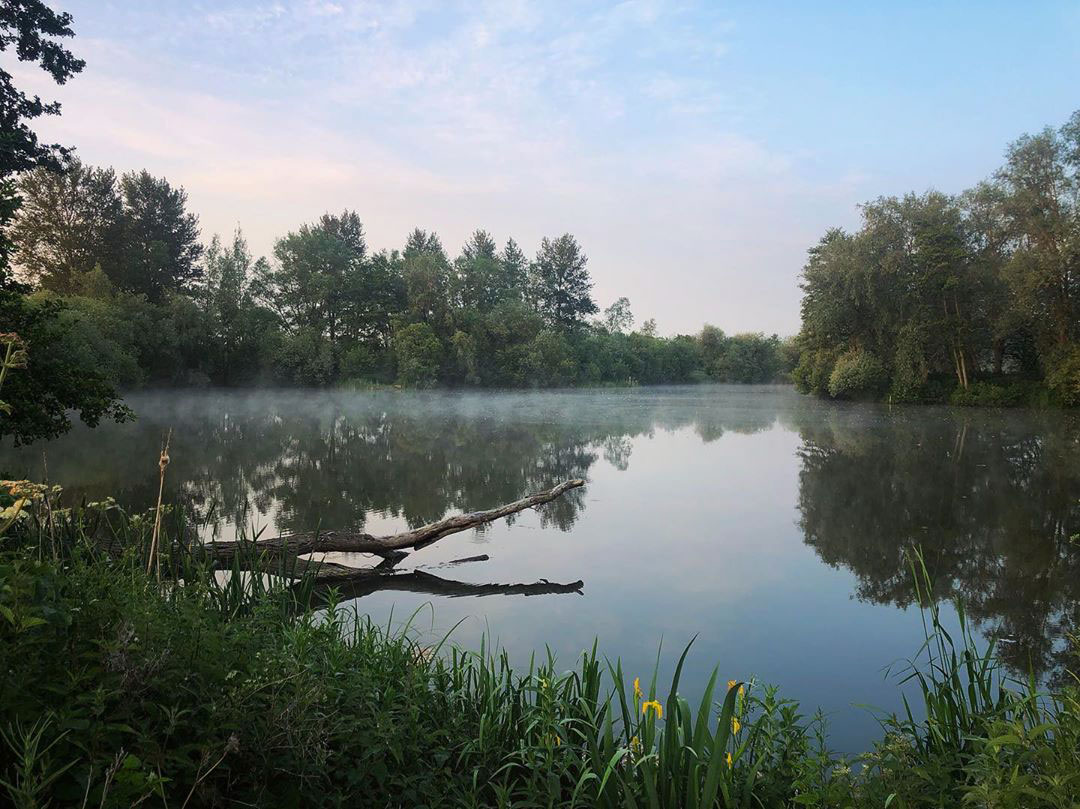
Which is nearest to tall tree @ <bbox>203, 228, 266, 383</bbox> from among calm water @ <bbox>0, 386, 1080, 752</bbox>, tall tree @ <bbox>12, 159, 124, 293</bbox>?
tall tree @ <bbox>12, 159, 124, 293</bbox>

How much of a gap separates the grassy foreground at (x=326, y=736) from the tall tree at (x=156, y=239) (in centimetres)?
4056

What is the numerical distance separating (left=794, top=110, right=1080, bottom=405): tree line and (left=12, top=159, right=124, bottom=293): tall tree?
3859cm

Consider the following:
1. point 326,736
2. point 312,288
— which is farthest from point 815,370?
point 326,736

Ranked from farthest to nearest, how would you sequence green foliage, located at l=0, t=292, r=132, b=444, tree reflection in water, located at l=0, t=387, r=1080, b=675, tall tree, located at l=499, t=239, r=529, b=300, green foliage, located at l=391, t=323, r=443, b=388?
tall tree, located at l=499, t=239, r=529, b=300
green foliage, located at l=391, t=323, r=443, b=388
tree reflection in water, located at l=0, t=387, r=1080, b=675
green foliage, located at l=0, t=292, r=132, b=444

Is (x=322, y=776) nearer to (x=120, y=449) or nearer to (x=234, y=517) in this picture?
(x=234, y=517)

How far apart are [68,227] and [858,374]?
4274cm

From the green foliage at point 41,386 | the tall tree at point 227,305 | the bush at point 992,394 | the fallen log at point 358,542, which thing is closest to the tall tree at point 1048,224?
the bush at point 992,394

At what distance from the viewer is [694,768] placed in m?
2.15

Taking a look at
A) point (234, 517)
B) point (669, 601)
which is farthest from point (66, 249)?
point (669, 601)

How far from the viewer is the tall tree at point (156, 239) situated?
3794 centimetres

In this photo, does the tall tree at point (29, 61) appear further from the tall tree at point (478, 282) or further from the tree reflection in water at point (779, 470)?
the tall tree at point (478, 282)

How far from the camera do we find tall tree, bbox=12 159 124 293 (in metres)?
33.1

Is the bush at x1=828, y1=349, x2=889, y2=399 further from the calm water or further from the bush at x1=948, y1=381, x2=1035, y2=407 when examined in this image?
the calm water

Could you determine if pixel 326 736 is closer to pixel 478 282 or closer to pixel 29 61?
pixel 29 61
